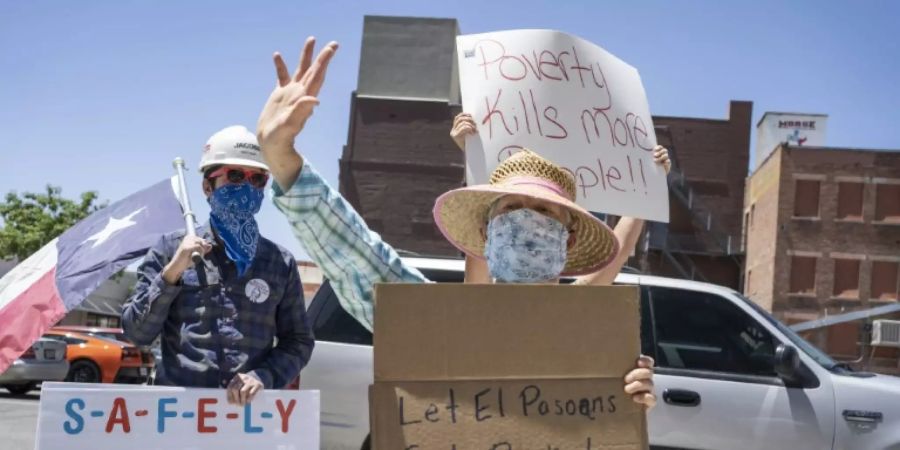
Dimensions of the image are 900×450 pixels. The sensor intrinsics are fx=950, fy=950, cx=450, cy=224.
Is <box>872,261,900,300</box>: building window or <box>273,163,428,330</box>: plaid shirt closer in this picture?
<box>273,163,428,330</box>: plaid shirt

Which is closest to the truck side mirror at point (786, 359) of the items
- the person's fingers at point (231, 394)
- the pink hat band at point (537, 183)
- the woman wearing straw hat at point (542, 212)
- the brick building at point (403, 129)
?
the woman wearing straw hat at point (542, 212)

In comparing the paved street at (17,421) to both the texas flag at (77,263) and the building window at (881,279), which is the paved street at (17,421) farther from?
the building window at (881,279)

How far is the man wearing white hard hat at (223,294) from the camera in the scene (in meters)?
2.84

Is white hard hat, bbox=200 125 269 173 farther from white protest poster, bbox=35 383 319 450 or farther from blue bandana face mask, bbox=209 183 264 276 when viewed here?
white protest poster, bbox=35 383 319 450

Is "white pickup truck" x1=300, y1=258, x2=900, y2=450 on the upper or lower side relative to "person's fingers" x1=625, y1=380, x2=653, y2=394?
lower

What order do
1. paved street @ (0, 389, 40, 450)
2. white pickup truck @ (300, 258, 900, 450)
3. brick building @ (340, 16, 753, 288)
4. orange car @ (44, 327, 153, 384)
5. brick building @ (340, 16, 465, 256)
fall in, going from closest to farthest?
white pickup truck @ (300, 258, 900, 450) → paved street @ (0, 389, 40, 450) → orange car @ (44, 327, 153, 384) → brick building @ (340, 16, 753, 288) → brick building @ (340, 16, 465, 256)

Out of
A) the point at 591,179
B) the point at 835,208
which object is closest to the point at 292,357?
the point at 591,179

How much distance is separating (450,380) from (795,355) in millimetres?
4244

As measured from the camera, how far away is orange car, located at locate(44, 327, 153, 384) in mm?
18438

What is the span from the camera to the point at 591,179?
3.31m

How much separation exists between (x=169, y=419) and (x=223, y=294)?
0.41m

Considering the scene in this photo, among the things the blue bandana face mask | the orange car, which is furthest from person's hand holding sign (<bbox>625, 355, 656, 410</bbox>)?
the orange car

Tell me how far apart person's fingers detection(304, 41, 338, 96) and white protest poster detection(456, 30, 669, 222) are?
0.92m

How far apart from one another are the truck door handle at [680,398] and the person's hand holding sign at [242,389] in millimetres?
3683
